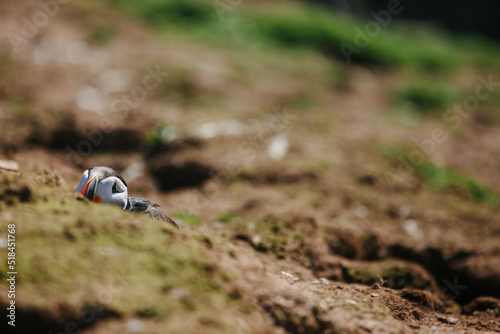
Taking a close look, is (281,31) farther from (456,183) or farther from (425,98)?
(456,183)

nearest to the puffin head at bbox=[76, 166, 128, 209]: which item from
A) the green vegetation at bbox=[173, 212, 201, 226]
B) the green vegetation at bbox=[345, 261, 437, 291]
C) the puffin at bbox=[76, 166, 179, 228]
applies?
the puffin at bbox=[76, 166, 179, 228]

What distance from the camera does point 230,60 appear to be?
9766mm

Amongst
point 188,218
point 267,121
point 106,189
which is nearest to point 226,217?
point 188,218

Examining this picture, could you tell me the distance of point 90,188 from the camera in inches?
139

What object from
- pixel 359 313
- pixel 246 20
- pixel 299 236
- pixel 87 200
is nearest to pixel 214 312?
pixel 359 313

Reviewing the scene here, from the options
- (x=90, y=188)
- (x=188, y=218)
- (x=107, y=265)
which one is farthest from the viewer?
(x=188, y=218)

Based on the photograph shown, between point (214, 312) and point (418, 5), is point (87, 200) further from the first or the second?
point (418, 5)

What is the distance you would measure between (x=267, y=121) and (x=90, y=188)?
4.31 metres

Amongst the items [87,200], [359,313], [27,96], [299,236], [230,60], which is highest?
[359,313]

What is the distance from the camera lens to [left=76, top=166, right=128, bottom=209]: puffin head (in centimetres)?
353

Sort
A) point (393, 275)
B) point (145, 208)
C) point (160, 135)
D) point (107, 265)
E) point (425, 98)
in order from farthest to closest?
point (425, 98) → point (160, 135) → point (393, 275) → point (145, 208) → point (107, 265)

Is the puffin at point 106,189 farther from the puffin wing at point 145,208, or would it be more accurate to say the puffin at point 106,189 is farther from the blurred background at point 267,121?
the blurred background at point 267,121

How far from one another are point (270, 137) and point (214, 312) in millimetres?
4561

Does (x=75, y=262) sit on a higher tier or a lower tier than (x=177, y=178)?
Result: higher
